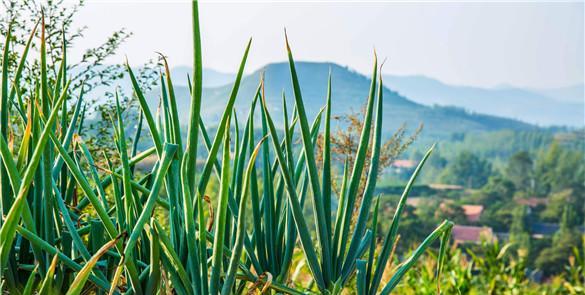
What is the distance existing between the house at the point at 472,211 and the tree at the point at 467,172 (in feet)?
19.2

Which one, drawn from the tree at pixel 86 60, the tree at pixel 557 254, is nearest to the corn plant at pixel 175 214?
the tree at pixel 86 60

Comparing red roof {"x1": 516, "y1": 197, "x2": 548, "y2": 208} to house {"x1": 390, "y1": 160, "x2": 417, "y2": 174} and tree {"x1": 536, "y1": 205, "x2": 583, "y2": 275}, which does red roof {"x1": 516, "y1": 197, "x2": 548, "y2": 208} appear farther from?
tree {"x1": 536, "y1": 205, "x2": 583, "y2": 275}

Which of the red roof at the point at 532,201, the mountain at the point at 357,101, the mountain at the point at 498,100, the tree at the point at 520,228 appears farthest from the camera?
the mountain at the point at 498,100

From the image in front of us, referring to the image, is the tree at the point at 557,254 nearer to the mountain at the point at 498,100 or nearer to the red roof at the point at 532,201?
the red roof at the point at 532,201

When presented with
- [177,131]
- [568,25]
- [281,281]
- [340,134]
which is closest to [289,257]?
[281,281]

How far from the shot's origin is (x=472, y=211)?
2636cm

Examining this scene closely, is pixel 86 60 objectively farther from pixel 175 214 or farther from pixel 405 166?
pixel 405 166

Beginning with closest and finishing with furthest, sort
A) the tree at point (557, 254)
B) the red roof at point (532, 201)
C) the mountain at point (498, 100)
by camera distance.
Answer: the tree at point (557, 254)
the red roof at point (532, 201)
the mountain at point (498, 100)

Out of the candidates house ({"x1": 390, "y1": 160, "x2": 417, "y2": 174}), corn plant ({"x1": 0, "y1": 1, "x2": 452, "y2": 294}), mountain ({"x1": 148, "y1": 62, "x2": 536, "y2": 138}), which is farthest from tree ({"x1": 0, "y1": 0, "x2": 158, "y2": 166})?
house ({"x1": 390, "y1": 160, "x2": 417, "y2": 174})

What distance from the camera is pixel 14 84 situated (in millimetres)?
861

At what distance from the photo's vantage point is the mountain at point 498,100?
51438 millimetres

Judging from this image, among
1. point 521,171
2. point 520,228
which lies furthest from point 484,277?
point 521,171

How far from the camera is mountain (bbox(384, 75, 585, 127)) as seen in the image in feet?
169

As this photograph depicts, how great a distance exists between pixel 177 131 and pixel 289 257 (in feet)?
0.82
